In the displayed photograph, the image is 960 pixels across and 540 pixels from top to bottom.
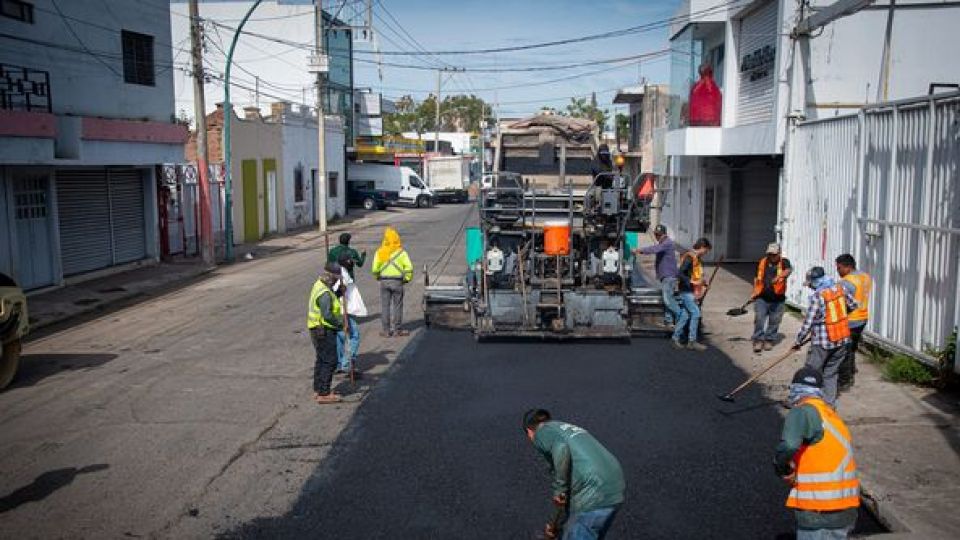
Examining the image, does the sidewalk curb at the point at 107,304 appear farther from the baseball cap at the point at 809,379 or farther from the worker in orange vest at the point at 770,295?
the baseball cap at the point at 809,379

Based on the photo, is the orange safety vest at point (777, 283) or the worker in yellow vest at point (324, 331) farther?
the orange safety vest at point (777, 283)

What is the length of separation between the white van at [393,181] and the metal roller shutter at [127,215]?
2795 centimetres

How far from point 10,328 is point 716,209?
17186 millimetres

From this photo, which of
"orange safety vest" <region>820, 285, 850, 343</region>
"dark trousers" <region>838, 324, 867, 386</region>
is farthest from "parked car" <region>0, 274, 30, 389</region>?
"dark trousers" <region>838, 324, 867, 386</region>

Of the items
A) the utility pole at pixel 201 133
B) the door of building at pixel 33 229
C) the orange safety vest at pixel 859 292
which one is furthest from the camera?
the utility pole at pixel 201 133

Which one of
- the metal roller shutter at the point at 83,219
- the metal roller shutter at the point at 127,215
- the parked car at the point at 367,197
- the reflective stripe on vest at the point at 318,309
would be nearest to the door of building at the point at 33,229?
the metal roller shutter at the point at 83,219

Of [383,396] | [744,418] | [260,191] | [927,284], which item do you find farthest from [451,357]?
[260,191]

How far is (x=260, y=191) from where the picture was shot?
1218 inches

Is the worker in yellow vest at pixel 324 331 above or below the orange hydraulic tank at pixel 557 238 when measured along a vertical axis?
below

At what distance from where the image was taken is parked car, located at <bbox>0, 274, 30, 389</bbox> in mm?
10172

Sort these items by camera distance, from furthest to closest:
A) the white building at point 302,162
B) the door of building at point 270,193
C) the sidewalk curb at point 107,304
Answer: the white building at point 302,162 < the door of building at point 270,193 < the sidewalk curb at point 107,304

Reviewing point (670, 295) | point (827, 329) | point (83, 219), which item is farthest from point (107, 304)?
point (827, 329)

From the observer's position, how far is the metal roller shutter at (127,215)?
68.9 feet

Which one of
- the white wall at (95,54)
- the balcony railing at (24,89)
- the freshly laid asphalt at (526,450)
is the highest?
the white wall at (95,54)
